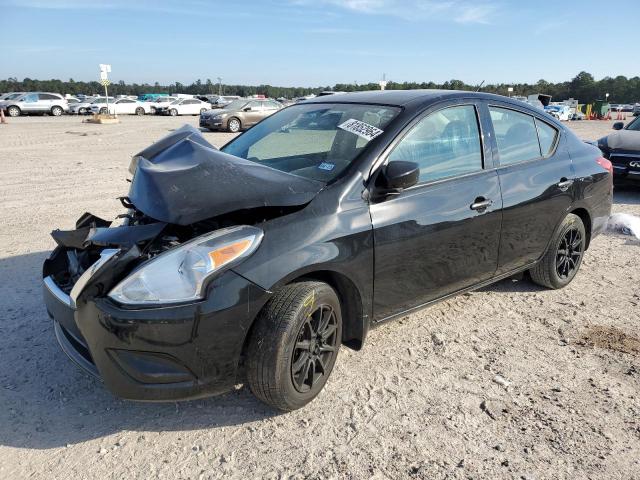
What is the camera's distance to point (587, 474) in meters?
2.38

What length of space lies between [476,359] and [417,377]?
51cm

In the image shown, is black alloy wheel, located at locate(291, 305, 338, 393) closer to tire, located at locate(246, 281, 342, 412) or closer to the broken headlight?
tire, located at locate(246, 281, 342, 412)

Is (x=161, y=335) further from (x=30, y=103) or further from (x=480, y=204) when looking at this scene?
(x=30, y=103)

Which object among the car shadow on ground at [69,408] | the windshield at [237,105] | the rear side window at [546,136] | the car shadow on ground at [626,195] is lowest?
the car shadow on ground at [69,408]

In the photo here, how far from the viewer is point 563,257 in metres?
4.59

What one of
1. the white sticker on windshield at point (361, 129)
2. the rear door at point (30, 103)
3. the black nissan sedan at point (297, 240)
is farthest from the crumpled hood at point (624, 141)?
the rear door at point (30, 103)

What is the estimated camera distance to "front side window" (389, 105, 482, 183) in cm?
328

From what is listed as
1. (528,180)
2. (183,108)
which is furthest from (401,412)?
(183,108)

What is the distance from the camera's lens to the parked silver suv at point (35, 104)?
34438 millimetres

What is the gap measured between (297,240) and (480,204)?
1545mm

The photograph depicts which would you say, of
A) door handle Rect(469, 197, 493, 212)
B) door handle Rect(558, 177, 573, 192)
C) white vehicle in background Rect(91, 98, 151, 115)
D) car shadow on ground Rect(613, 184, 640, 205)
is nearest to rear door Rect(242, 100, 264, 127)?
car shadow on ground Rect(613, 184, 640, 205)

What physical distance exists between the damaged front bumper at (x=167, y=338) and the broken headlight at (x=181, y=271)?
51 mm

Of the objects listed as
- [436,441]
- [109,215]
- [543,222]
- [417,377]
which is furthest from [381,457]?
[109,215]

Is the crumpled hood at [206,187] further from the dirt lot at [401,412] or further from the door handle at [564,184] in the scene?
the door handle at [564,184]
